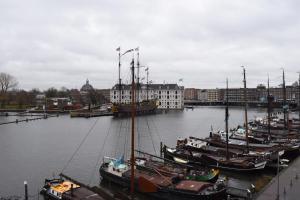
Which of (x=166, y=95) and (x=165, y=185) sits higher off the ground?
(x=166, y=95)

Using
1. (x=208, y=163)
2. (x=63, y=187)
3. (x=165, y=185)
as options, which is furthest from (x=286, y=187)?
(x=63, y=187)

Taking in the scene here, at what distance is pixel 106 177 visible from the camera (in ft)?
101

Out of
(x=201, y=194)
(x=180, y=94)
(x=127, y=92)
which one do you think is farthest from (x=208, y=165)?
(x=180, y=94)

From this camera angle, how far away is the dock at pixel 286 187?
21.2 m

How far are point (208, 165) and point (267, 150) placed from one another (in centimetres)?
921

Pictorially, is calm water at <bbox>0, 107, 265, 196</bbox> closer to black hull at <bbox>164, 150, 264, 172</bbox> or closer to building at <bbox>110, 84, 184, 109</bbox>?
black hull at <bbox>164, 150, 264, 172</bbox>

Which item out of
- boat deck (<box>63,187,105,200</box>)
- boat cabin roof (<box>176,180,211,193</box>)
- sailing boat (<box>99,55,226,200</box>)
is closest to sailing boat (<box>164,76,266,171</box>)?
sailing boat (<box>99,55,226,200</box>)

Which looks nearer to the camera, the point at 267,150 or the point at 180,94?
the point at 267,150

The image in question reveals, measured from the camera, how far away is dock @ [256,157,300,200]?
2119cm

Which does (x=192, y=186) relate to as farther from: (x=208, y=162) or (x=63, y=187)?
(x=208, y=162)

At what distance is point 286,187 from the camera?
23.5 m

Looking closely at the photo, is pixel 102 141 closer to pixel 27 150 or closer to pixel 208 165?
pixel 27 150

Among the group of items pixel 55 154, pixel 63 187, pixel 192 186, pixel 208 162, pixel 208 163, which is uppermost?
pixel 192 186

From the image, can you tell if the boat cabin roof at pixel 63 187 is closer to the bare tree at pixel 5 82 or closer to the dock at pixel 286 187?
the dock at pixel 286 187
